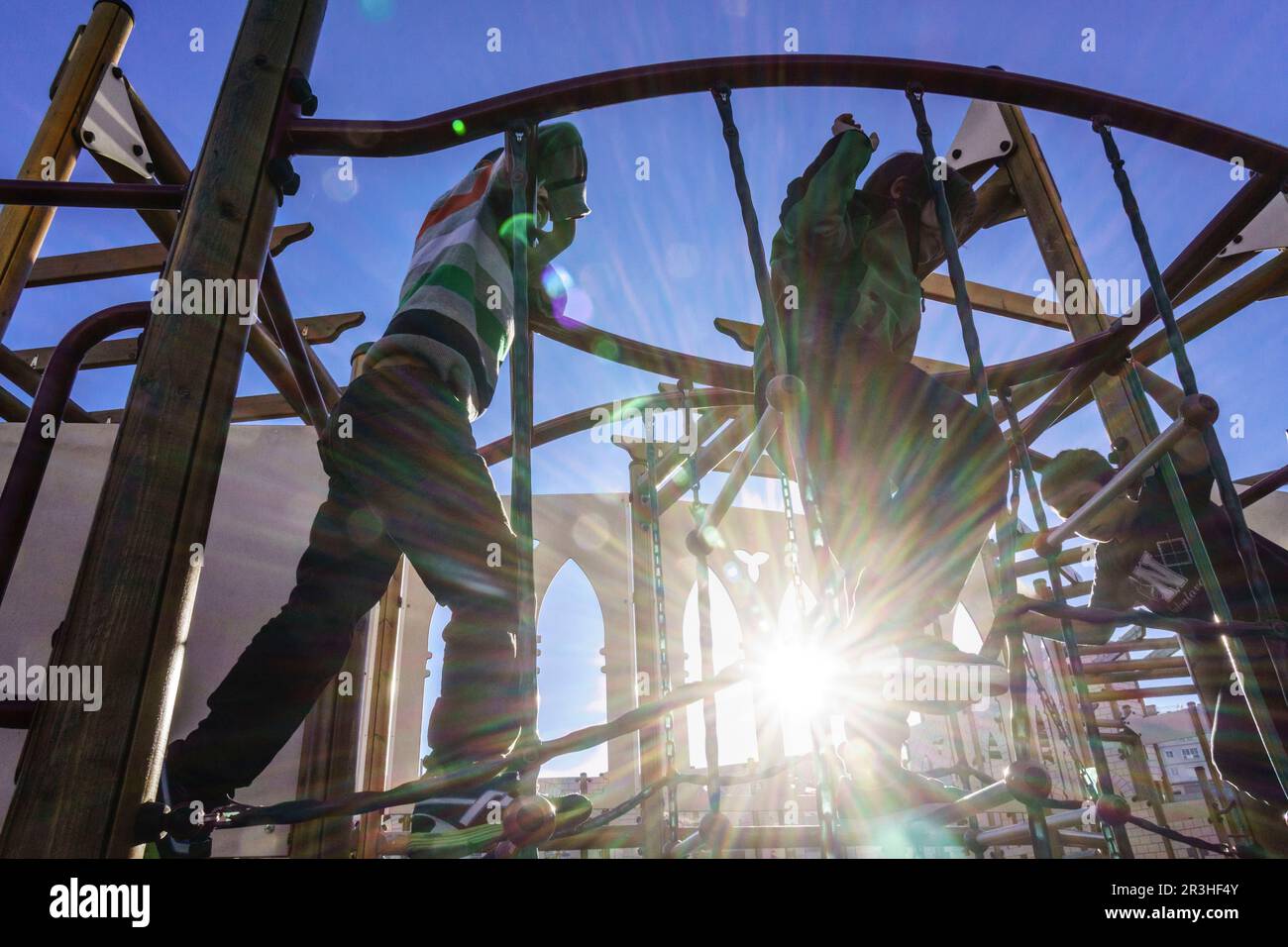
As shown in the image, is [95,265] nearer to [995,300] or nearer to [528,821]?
[528,821]

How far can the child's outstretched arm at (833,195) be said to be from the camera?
2260 millimetres

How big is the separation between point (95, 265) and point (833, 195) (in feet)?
20.1

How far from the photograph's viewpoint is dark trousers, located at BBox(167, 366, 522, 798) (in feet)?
4.73

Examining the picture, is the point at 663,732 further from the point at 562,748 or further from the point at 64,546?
the point at 64,546

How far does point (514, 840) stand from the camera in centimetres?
87

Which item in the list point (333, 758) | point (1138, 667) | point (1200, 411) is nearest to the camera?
point (1200, 411)

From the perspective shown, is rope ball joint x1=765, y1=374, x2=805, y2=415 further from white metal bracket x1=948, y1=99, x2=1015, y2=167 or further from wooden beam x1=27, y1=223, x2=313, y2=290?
wooden beam x1=27, y1=223, x2=313, y2=290

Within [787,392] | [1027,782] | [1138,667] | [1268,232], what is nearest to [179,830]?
[787,392]

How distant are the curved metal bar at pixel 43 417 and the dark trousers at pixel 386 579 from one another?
1.48ft

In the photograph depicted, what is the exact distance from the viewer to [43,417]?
1.41m

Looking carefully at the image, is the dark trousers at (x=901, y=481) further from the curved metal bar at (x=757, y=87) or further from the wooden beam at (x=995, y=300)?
the wooden beam at (x=995, y=300)

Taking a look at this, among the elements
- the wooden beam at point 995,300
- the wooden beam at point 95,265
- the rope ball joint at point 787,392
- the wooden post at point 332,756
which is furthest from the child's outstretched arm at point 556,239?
the wooden beam at point 95,265
